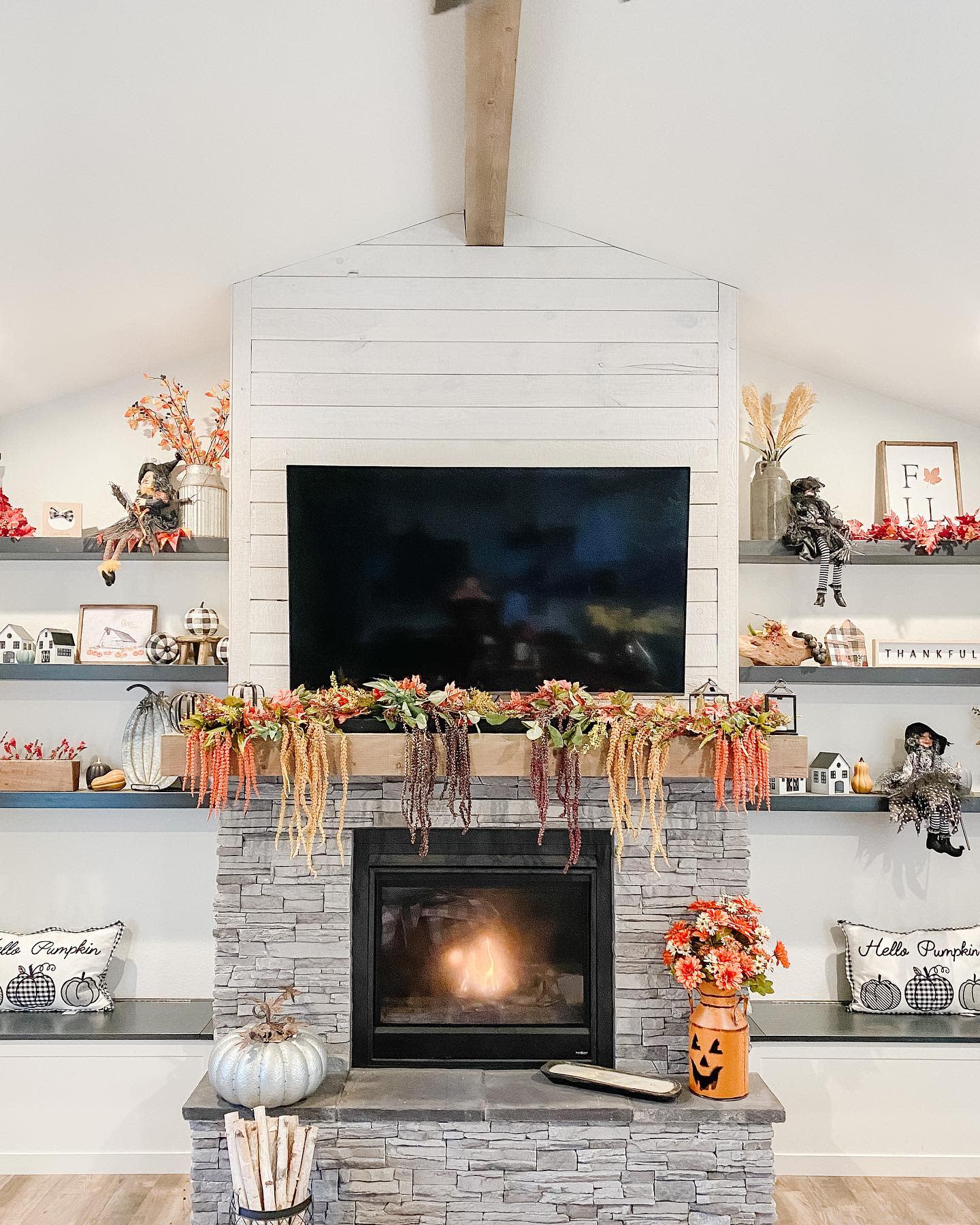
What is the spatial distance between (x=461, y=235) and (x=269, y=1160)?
9.02ft

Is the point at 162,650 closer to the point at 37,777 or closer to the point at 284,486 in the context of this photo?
A: the point at 37,777

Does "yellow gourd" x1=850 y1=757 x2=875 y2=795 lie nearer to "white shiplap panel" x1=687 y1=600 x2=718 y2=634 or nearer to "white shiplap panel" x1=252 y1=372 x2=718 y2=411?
"white shiplap panel" x1=687 y1=600 x2=718 y2=634

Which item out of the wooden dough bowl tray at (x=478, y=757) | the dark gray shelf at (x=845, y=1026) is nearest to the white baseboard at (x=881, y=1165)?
the dark gray shelf at (x=845, y=1026)

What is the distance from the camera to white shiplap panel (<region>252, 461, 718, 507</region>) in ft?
10.9

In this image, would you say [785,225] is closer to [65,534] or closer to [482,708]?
[482,708]

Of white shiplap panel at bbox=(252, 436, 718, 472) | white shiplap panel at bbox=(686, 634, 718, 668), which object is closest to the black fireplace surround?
white shiplap panel at bbox=(686, 634, 718, 668)

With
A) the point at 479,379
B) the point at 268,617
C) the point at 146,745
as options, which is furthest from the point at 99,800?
the point at 479,379

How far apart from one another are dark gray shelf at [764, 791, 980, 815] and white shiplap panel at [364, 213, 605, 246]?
1975 millimetres

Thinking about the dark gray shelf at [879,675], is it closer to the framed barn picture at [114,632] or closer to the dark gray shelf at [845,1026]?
the dark gray shelf at [845,1026]

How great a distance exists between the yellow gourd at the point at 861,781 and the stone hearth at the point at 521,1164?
1224 mm

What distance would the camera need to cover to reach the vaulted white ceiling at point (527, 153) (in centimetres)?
222

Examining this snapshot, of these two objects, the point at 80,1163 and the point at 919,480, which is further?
the point at 919,480

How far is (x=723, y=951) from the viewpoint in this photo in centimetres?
297

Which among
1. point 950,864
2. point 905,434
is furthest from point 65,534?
point 950,864
